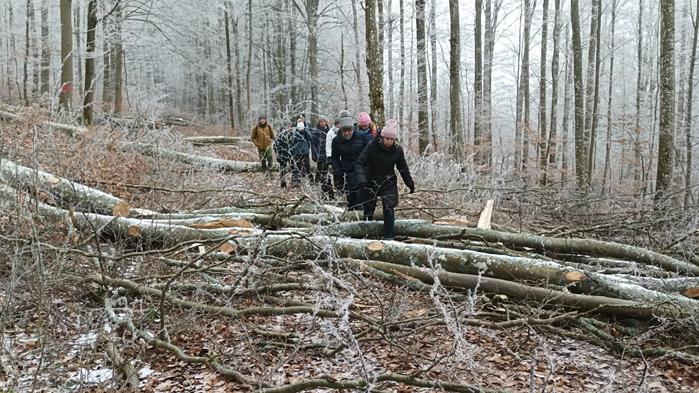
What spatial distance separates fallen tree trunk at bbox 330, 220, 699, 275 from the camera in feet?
17.5

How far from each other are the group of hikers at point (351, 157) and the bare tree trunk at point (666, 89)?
16.8 feet

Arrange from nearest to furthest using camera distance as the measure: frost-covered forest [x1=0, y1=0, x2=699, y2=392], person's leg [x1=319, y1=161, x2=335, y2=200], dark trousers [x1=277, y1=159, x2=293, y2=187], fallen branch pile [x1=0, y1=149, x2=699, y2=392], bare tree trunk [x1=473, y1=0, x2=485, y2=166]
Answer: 1. frost-covered forest [x1=0, y1=0, x2=699, y2=392]
2. fallen branch pile [x1=0, y1=149, x2=699, y2=392]
3. person's leg [x1=319, y1=161, x2=335, y2=200]
4. dark trousers [x1=277, y1=159, x2=293, y2=187]
5. bare tree trunk [x1=473, y1=0, x2=485, y2=166]

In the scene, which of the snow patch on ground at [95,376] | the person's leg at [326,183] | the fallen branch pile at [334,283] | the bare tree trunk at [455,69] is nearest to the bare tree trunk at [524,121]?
the bare tree trunk at [455,69]

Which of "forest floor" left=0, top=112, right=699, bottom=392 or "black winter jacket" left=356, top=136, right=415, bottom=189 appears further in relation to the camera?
"black winter jacket" left=356, top=136, right=415, bottom=189

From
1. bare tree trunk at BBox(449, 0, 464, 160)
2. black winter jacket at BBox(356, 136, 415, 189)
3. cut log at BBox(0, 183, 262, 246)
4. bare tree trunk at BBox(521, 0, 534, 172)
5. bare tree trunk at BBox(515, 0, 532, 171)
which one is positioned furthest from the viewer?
bare tree trunk at BBox(515, 0, 532, 171)

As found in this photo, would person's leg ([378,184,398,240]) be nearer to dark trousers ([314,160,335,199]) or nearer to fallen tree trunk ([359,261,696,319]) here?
fallen tree trunk ([359,261,696,319])

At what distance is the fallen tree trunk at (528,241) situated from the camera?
17.5 ft

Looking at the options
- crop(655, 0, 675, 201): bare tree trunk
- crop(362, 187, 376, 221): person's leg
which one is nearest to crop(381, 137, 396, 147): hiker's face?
crop(362, 187, 376, 221): person's leg

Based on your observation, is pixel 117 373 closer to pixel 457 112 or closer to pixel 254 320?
pixel 254 320

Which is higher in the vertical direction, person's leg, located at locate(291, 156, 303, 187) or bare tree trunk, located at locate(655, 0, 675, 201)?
bare tree trunk, located at locate(655, 0, 675, 201)

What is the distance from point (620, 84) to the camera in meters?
38.2

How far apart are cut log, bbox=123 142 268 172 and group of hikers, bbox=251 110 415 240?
0.58m

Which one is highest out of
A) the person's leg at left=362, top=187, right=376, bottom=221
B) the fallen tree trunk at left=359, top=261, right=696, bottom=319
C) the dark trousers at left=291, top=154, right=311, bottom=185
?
the dark trousers at left=291, top=154, right=311, bottom=185

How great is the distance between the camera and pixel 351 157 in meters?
8.25
